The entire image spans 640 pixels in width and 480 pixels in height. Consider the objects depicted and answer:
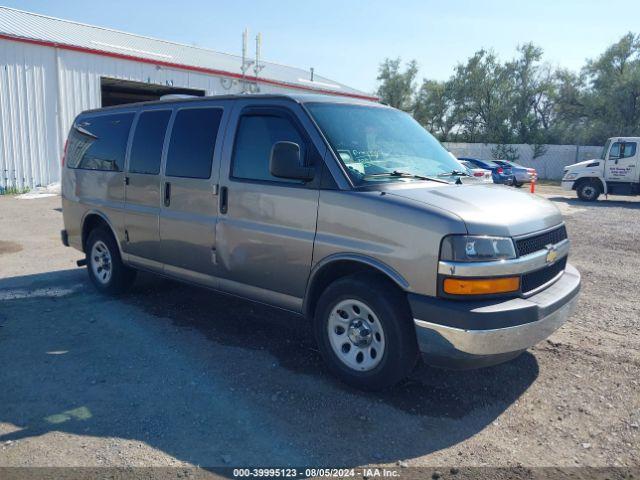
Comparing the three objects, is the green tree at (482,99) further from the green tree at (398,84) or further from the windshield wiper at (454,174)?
the windshield wiper at (454,174)

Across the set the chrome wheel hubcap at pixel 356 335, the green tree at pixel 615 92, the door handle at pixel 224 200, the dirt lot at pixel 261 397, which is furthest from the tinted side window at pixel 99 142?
the green tree at pixel 615 92

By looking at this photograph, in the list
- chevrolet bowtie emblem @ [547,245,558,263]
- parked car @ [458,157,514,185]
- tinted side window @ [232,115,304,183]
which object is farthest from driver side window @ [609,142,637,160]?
tinted side window @ [232,115,304,183]

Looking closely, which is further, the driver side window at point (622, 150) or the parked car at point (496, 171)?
the parked car at point (496, 171)

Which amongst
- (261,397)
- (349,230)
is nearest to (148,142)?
(349,230)

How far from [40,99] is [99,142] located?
41.5ft

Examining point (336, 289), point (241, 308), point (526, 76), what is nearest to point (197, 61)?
point (241, 308)

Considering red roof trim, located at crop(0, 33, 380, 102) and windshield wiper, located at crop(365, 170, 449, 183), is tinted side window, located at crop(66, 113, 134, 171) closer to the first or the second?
windshield wiper, located at crop(365, 170, 449, 183)

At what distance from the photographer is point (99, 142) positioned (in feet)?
21.0

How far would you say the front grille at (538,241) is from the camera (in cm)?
372

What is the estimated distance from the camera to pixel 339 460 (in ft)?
10.5

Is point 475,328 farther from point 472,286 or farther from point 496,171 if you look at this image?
point 496,171

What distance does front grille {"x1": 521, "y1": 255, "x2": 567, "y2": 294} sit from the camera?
3764mm

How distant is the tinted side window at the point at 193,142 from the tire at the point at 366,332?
1.82 meters

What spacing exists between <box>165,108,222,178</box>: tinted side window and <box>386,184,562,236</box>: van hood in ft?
6.33
